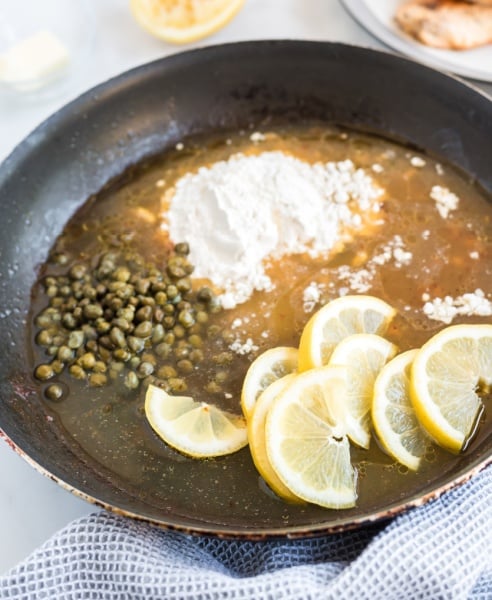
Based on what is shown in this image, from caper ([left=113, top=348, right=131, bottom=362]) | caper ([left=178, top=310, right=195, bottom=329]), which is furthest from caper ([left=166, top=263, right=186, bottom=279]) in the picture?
caper ([left=113, top=348, right=131, bottom=362])

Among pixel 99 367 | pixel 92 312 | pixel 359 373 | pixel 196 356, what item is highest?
pixel 92 312

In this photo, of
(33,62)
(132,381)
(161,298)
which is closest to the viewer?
(132,381)

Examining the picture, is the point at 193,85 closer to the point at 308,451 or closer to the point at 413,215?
the point at 413,215

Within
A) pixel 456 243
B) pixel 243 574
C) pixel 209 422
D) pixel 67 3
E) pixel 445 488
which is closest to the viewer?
pixel 445 488

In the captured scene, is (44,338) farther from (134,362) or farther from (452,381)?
(452,381)

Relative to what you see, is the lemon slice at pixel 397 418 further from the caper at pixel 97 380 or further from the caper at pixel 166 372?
the caper at pixel 97 380

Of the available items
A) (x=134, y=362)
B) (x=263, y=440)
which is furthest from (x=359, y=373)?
(x=134, y=362)

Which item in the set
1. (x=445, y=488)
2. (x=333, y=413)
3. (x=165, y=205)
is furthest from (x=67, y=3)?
(x=445, y=488)
